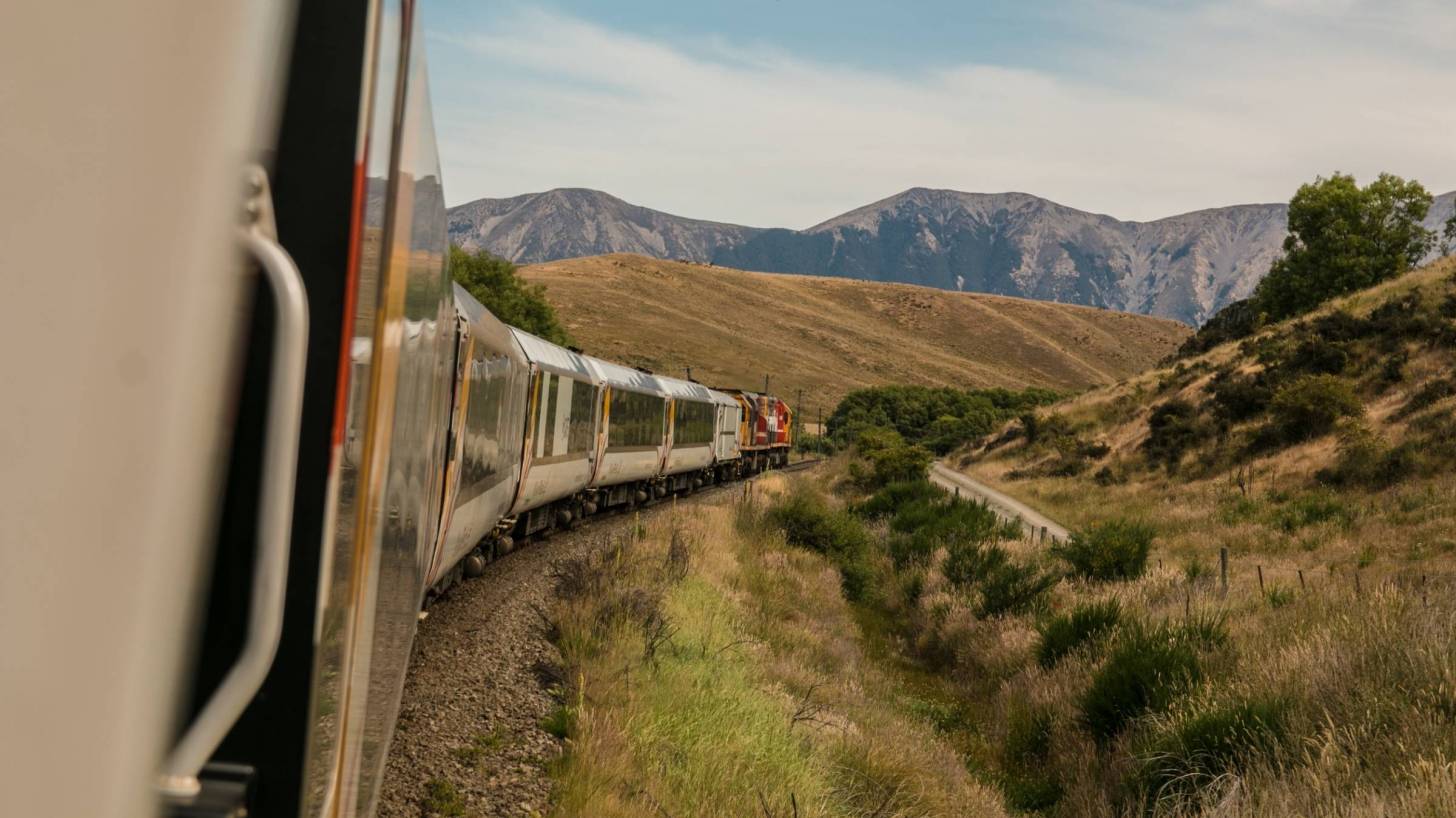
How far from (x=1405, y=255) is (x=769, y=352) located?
7296cm

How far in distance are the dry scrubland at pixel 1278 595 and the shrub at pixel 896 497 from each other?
4.31 meters

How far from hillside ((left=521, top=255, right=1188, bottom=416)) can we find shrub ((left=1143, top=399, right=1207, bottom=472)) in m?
67.3

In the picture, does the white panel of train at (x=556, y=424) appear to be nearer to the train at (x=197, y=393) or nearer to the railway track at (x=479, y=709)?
the railway track at (x=479, y=709)

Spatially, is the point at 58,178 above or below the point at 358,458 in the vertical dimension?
above

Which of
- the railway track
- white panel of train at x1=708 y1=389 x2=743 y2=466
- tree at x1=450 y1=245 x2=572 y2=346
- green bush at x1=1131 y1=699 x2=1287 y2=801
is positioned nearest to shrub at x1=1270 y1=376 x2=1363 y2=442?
white panel of train at x1=708 y1=389 x2=743 y2=466

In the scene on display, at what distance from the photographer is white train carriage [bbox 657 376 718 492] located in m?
26.5

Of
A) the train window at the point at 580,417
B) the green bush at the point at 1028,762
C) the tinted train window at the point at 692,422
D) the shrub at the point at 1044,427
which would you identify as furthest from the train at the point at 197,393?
the shrub at the point at 1044,427

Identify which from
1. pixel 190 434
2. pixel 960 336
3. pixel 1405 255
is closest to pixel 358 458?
pixel 190 434

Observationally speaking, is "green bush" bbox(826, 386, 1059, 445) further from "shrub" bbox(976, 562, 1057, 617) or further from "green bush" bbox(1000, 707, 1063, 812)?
"green bush" bbox(1000, 707, 1063, 812)

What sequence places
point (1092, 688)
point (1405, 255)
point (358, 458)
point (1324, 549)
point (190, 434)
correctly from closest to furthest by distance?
point (190, 434), point (358, 458), point (1092, 688), point (1324, 549), point (1405, 255)

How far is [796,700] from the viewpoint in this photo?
10.9 meters

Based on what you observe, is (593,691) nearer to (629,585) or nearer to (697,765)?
(697,765)

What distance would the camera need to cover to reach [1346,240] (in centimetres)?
6975

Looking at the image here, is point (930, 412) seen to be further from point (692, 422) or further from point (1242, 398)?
point (692, 422)
